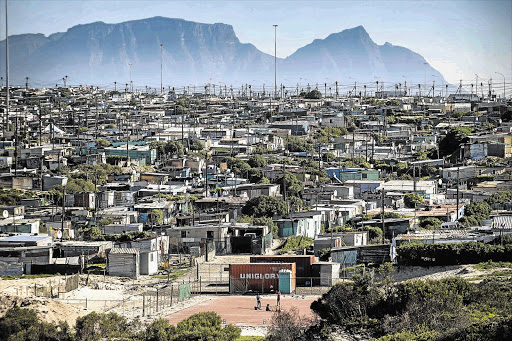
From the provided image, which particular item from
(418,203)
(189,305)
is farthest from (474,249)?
(418,203)

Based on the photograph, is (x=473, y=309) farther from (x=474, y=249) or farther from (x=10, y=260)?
(x=10, y=260)

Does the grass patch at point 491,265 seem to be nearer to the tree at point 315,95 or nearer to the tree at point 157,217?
the tree at point 157,217

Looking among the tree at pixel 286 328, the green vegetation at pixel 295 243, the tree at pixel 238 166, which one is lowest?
the tree at pixel 286 328

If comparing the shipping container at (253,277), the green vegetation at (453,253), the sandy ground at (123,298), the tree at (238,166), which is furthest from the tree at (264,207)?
the tree at (238,166)

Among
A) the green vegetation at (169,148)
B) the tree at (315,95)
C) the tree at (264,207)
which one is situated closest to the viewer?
the tree at (264,207)

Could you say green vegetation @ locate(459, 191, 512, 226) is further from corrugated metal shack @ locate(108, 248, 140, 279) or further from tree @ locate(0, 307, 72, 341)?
tree @ locate(0, 307, 72, 341)

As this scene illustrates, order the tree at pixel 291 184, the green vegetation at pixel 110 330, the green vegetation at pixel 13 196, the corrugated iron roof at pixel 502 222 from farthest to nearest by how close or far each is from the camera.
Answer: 1. the tree at pixel 291 184
2. the green vegetation at pixel 13 196
3. the corrugated iron roof at pixel 502 222
4. the green vegetation at pixel 110 330
